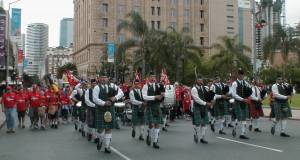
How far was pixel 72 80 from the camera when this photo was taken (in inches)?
757

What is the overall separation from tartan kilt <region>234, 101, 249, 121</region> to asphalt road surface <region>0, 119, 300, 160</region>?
0.66 metres

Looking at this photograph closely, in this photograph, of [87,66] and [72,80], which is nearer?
[72,80]

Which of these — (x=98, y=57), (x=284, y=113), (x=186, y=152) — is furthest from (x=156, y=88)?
(x=98, y=57)

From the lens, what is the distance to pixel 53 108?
19516mm

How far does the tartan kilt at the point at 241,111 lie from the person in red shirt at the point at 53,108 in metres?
7.98

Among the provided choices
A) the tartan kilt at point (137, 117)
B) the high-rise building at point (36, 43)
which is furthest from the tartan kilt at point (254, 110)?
the high-rise building at point (36, 43)

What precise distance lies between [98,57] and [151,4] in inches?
565

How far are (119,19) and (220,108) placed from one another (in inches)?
2859

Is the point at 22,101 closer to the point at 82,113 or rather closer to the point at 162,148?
the point at 82,113

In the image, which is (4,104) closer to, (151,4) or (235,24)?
(151,4)

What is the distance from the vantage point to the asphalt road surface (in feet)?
35.6

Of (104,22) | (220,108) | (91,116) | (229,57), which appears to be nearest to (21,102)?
(220,108)

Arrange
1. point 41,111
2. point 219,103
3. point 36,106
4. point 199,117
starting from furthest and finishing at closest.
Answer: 1. point 36,106
2. point 41,111
3. point 219,103
4. point 199,117

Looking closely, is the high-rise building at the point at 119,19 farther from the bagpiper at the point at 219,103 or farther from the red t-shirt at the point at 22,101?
the bagpiper at the point at 219,103
